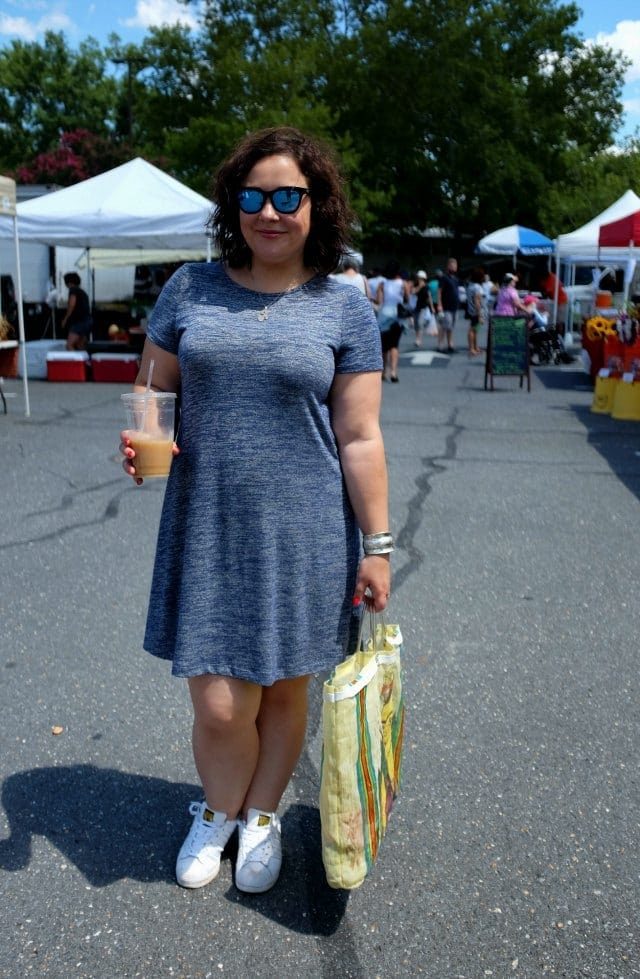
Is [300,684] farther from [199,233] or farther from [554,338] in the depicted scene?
[554,338]

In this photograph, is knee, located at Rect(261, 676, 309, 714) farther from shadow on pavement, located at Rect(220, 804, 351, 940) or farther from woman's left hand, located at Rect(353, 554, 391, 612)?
shadow on pavement, located at Rect(220, 804, 351, 940)

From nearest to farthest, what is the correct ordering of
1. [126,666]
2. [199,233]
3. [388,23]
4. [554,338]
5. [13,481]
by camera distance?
[126,666], [13,481], [199,233], [554,338], [388,23]

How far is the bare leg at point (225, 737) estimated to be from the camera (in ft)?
8.80

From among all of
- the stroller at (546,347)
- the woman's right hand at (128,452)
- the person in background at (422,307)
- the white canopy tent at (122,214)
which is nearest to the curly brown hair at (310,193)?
the woman's right hand at (128,452)

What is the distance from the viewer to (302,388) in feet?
8.36

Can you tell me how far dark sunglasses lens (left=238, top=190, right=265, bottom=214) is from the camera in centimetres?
257

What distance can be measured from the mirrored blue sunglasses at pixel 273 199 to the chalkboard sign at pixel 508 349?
12.5 meters

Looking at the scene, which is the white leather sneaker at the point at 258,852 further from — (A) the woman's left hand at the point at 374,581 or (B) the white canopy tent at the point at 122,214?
(B) the white canopy tent at the point at 122,214

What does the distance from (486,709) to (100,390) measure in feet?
38.0

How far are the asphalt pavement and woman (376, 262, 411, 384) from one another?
7.84 metres

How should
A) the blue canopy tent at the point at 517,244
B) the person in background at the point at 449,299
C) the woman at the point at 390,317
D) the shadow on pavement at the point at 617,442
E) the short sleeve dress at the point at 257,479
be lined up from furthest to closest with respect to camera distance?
1. the blue canopy tent at the point at 517,244
2. the person in background at the point at 449,299
3. the woman at the point at 390,317
4. the shadow on pavement at the point at 617,442
5. the short sleeve dress at the point at 257,479

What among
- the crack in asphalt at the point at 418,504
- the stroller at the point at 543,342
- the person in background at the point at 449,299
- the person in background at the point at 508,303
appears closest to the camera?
the crack in asphalt at the point at 418,504

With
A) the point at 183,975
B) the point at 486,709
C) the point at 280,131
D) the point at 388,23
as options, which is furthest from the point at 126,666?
the point at 388,23

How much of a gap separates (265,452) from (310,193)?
69cm
